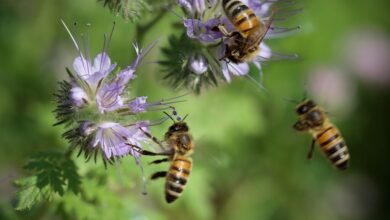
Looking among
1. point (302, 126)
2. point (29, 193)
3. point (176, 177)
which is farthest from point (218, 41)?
point (29, 193)

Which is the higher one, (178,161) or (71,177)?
(71,177)

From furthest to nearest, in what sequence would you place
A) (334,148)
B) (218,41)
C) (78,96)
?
(334,148) → (218,41) → (78,96)

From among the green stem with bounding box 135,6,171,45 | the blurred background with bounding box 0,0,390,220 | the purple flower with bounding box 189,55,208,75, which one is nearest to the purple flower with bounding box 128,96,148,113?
the purple flower with bounding box 189,55,208,75

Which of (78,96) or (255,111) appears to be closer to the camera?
(78,96)

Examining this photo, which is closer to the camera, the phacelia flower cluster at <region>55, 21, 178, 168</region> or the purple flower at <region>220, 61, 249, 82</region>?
the phacelia flower cluster at <region>55, 21, 178, 168</region>

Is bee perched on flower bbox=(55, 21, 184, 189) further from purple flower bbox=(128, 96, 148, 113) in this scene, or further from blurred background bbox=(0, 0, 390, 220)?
blurred background bbox=(0, 0, 390, 220)

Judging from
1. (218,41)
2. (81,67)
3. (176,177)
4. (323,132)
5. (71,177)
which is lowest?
(323,132)

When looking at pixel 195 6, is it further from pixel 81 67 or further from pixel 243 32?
pixel 81 67

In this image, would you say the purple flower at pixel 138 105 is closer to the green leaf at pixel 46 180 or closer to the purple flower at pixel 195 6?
the green leaf at pixel 46 180
